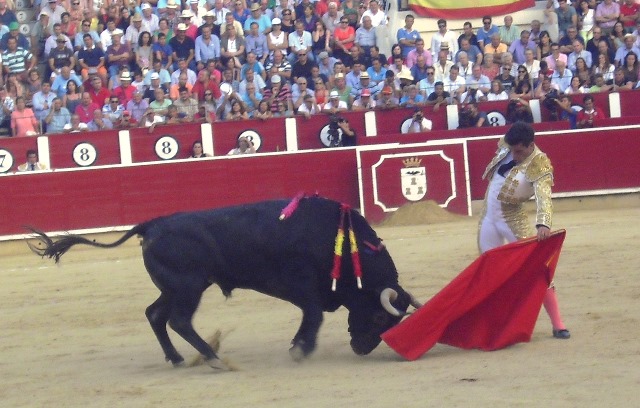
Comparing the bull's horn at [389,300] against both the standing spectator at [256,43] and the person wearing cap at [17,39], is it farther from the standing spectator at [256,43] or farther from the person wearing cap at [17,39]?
the person wearing cap at [17,39]

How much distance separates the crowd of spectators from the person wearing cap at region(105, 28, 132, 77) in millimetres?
16

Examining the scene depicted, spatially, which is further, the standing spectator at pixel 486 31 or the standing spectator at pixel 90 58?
the standing spectator at pixel 486 31

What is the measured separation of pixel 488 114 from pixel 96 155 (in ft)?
15.0

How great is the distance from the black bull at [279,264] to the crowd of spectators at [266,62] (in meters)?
7.73

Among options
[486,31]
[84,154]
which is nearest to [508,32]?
[486,31]

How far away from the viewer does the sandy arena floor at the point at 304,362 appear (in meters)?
4.71

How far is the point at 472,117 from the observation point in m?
13.4

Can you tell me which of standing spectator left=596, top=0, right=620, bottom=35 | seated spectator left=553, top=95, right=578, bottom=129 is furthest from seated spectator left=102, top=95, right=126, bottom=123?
standing spectator left=596, top=0, right=620, bottom=35

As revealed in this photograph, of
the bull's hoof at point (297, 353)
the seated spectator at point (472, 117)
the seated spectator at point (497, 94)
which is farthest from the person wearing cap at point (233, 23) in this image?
the bull's hoof at point (297, 353)

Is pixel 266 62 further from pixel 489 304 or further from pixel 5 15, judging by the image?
pixel 489 304

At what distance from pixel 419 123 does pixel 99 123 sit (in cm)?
372

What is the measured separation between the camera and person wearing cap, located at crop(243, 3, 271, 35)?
48.1 feet

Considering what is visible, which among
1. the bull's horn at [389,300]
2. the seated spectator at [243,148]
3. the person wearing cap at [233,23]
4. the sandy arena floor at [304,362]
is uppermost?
the person wearing cap at [233,23]

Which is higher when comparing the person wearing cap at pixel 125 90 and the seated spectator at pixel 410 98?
the person wearing cap at pixel 125 90
